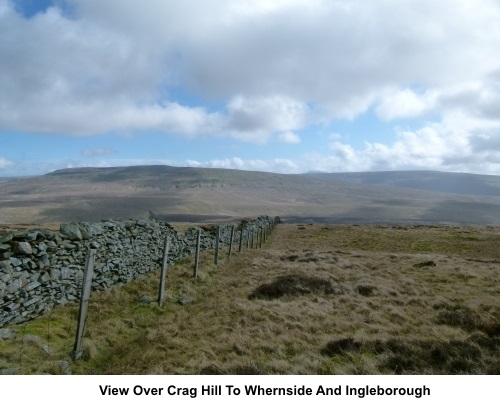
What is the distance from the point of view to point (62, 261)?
11.1 metres

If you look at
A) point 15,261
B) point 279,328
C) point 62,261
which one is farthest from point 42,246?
point 279,328

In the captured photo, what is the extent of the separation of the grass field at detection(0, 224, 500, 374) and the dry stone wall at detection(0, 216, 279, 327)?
0.56 m

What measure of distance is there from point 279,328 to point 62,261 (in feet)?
22.5

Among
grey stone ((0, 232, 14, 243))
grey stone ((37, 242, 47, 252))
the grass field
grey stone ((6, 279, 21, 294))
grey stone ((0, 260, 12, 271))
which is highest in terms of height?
grey stone ((0, 232, 14, 243))

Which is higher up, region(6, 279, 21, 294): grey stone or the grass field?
region(6, 279, 21, 294): grey stone

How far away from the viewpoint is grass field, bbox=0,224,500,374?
23.0 feet

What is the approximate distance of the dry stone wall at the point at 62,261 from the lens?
9.09m

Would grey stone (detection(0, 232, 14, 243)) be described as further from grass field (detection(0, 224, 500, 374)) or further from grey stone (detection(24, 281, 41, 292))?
grass field (detection(0, 224, 500, 374))

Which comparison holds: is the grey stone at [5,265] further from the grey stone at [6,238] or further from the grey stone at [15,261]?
the grey stone at [6,238]

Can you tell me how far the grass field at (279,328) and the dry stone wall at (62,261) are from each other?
56cm

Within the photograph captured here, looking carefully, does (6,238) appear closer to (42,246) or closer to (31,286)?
(42,246)

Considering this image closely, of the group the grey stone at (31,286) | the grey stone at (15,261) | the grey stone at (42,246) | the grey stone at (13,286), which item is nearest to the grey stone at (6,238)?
the grey stone at (15,261)

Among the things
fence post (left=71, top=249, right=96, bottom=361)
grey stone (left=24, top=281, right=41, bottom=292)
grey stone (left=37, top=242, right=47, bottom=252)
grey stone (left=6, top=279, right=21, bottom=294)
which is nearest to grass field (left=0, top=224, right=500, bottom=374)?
fence post (left=71, top=249, right=96, bottom=361)
